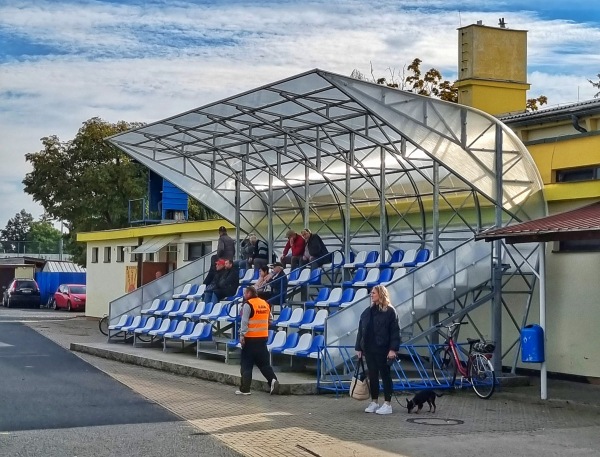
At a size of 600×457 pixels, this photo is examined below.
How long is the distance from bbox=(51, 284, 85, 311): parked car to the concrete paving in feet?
108

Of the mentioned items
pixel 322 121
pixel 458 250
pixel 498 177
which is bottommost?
pixel 458 250

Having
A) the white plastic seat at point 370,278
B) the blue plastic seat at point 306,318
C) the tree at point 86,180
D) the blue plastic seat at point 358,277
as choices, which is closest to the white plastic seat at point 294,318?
the blue plastic seat at point 306,318

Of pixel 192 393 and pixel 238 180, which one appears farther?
pixel 238 180

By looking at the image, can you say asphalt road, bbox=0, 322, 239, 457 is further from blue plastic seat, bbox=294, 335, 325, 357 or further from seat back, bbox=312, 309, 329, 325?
seat back, bbox=312, 309, 329, 325

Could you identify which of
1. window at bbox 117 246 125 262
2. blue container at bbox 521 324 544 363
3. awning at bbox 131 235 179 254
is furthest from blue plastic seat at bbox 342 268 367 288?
window at bbox 117 246 125 262

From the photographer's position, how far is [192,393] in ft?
52.6

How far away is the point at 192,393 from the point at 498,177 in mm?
7015

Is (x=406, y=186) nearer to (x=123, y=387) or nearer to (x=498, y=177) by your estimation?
(x=498, y=177)

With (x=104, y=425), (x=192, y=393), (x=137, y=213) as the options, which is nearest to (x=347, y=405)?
(x=192, y=393)

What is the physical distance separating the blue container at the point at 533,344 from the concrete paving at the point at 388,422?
0.65m

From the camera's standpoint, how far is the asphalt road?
35.7 feet

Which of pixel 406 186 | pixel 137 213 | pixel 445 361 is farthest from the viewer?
pixel 137 213

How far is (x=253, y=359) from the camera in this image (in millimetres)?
15781

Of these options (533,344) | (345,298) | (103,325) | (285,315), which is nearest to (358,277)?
(345,298)
